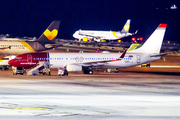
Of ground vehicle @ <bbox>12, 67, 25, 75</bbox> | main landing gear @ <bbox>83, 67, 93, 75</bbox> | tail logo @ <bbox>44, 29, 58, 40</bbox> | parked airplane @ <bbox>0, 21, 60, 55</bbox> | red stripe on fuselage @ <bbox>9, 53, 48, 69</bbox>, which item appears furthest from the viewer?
tail logo @ <bbox>44, 29, 58, 40</bbox>

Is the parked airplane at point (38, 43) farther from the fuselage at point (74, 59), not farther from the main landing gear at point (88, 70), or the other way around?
the main landing gear at point (88, 70)

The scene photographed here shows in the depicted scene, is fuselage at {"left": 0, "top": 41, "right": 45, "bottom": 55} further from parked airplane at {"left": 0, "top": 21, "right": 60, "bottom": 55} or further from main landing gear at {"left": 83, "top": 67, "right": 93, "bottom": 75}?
main landing gear at {"left": 83, "top": 67, "right": 93, "bottom": 75}

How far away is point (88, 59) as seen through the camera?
5669cm

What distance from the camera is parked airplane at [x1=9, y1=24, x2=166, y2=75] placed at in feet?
182

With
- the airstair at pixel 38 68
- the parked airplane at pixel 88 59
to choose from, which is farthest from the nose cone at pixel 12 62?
the airstair at pixel 38 68

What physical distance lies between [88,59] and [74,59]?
78.9 inches

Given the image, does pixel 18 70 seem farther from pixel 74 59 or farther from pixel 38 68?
pixel 74 59

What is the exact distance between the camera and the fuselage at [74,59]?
5566 centimetres

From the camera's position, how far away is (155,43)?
2293 inches

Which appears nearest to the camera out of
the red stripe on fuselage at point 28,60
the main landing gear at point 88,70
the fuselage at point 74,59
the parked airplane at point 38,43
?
the red stripe on fuselage at point 28,60

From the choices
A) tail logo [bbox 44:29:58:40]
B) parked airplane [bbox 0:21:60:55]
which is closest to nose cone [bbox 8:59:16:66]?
parked airplane [bbox 0:21:60:55]

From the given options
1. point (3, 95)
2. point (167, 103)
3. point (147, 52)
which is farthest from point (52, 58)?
point (167, 103)

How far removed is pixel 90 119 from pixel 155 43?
40.0m

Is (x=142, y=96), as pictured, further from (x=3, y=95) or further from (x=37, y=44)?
(x=37, y=44)
